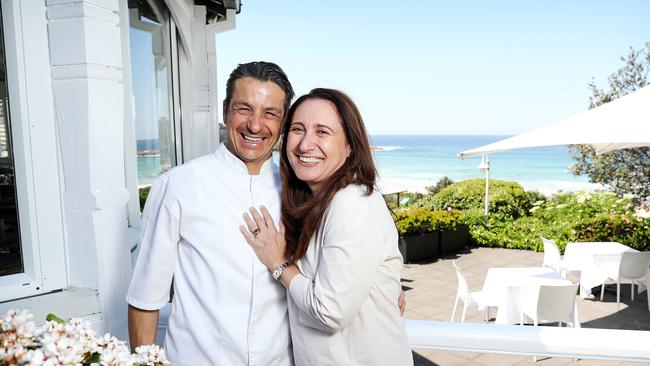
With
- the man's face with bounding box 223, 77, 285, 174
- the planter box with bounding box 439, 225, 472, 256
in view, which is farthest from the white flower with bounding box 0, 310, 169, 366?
the planter box with bounding box 439, 225, 472, 256

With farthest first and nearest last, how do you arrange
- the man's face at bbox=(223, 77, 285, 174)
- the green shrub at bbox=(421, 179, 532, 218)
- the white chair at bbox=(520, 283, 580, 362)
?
the green shrub at bbox=(421, 179, 532, 218), the white chair at bbox=(520, 283, 580, 362), the man's face at bbox=(223, 77, 285, 174)

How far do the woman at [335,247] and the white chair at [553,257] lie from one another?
18.9ft

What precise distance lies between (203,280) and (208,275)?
20 millimetres

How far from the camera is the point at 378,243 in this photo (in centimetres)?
124

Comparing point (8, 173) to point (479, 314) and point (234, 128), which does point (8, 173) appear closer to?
point (234, 128)

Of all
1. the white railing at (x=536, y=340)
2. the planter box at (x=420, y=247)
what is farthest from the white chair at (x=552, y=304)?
the planter box at (x=420, y=247)

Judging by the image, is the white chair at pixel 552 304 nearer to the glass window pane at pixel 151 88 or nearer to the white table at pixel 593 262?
the white table at pixel 593 262

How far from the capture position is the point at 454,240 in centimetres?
889

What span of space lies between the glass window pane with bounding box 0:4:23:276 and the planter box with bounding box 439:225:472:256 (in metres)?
7.74

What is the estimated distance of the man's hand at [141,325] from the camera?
139 cm

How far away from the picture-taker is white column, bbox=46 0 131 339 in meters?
1.53

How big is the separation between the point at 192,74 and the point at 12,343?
3.31 m

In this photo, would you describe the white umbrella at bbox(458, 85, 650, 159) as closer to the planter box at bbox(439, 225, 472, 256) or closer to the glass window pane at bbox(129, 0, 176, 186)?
the planter box at bbox(439, 225, 472, 256)

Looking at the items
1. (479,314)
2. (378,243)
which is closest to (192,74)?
(378,243)
